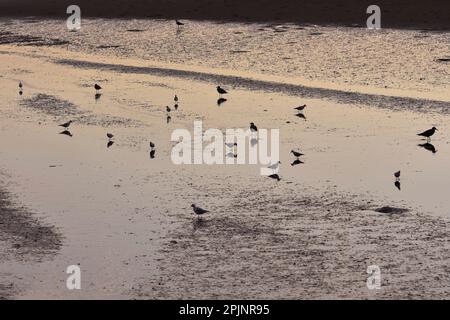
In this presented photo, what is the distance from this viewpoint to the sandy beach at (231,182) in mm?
9742

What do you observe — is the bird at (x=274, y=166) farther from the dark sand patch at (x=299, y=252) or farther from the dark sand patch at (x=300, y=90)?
the dark sand patch at (x=300, y=90)

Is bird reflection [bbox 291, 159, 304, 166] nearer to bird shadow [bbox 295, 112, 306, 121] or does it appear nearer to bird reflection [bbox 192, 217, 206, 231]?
bird reflection [bbox 192, 217, 206, 231]

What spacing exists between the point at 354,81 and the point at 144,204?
9.60 m

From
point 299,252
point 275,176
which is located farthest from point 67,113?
point 299,252

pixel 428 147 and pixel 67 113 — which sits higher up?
pixel 67 113

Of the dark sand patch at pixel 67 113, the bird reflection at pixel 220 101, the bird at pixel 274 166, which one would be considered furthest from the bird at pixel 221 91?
the bird at pixel 274 166

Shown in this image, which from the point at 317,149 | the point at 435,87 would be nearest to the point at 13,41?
the point at 435,87

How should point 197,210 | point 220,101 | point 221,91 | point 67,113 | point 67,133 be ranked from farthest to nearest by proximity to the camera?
point 221,91
point 220,101
point 67,113
point 67,133
point 197,210

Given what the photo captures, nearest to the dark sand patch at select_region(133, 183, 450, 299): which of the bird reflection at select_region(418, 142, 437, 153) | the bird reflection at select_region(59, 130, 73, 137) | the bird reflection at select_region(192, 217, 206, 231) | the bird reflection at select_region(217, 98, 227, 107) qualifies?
the bird reflection at select_region(192, 217, 206, 231)

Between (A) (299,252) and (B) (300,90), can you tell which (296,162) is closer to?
(A) (299,252)

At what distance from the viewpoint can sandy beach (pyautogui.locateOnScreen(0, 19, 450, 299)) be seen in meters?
9.74

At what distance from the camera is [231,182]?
1334 centimetres


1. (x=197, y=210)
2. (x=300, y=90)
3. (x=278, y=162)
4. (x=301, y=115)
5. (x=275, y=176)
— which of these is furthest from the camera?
(x=300, y=90)
